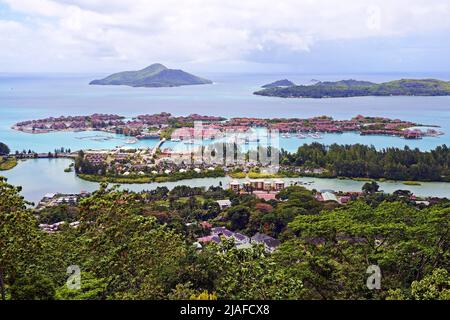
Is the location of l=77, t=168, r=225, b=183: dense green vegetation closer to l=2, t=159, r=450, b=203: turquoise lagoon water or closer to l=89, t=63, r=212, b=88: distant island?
l=2, t=159, r=450, b=203: turquoise lagoon water

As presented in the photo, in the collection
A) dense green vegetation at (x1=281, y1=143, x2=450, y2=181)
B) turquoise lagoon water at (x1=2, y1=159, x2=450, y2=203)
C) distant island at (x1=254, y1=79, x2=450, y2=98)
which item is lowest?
turquoise lagoon water at (x1=2, y1=159, x2=450, y2=203)

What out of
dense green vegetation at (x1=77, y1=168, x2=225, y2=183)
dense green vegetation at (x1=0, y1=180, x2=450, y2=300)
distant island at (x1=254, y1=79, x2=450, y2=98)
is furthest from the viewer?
distant island at (x1=254, y1=79, x2=450, y2=98)

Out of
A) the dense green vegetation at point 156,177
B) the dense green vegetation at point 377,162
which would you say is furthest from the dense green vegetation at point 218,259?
the dense green vegetation at point 377,162

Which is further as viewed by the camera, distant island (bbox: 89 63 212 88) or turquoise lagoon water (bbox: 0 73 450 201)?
distant island (bbox: 89 63 212 88)

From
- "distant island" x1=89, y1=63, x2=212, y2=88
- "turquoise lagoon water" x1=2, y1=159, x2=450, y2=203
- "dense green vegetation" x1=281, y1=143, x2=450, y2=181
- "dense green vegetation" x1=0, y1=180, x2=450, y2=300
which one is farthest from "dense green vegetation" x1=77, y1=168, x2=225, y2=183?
"distant island" x1=89, y1=63, x2=212, y2=88

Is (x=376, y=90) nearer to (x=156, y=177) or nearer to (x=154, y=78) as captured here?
(x=154, y=78)

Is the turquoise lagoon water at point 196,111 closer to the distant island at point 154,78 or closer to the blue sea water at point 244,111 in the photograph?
the blue sea water at point 244,111

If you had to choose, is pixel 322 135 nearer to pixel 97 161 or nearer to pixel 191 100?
pixel 97 161
